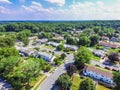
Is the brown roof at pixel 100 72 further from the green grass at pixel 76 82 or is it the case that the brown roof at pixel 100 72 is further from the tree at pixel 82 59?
the green grass at pixel 76 82

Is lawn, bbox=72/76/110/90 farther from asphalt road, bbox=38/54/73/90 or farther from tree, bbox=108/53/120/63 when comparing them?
tree, bbox=108/53/120/63

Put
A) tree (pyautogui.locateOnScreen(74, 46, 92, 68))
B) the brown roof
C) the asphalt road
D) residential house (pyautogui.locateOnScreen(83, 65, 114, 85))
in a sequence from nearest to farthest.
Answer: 1. the asphalt road
2. residential house (pyautogui.locateOnScreen(83, 65, 114, 85))
3. the brown roof
4. tree (pyautogui.locateOnScreen(74, 46, 92, 68))

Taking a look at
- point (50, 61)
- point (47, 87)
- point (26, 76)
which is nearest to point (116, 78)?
point (47, 87)

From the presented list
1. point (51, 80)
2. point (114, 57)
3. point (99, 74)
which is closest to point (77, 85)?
point (51, 80)

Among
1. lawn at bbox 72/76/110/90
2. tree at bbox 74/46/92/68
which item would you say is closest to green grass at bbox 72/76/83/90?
lawn at bbox 72/76/110/90

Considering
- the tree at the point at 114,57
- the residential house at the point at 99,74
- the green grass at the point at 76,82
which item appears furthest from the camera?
the tree at the point at 114,57

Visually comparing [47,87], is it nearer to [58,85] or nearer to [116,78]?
[58,85]

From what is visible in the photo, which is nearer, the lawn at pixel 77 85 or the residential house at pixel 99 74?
the lawn at pixel 77 85

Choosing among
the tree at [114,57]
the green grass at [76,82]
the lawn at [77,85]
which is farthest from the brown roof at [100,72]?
the tree at [114,57]

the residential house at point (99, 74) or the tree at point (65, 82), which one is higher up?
the tree at point (65, 82)
